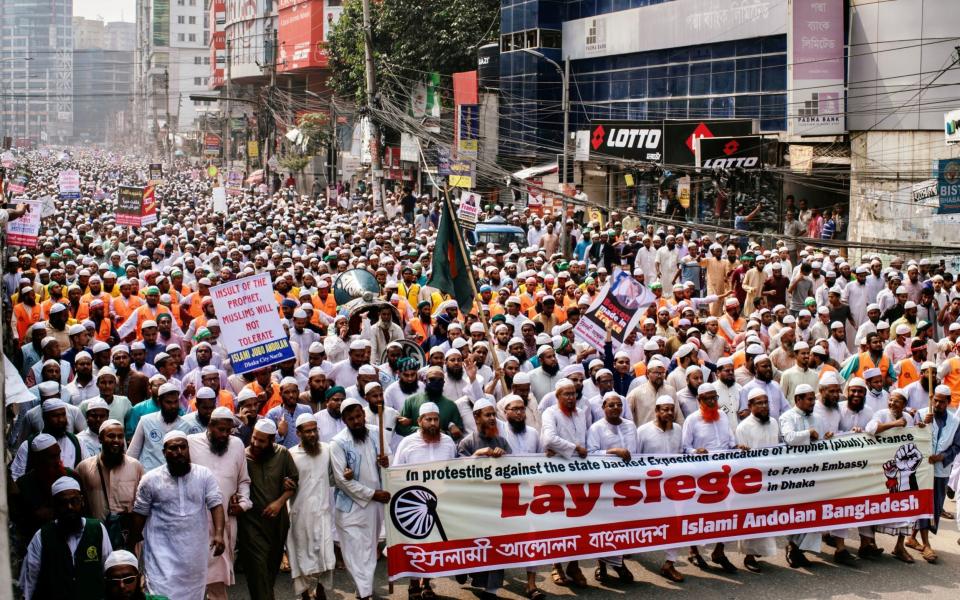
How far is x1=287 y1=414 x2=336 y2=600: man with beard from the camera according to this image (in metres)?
7.99

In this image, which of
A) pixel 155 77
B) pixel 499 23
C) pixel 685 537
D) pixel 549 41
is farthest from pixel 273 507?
pixel 155 77

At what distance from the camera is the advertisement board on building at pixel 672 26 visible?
3212cm

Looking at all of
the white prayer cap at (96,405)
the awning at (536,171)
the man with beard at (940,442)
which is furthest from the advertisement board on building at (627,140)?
the white prayer cap at (96,405)

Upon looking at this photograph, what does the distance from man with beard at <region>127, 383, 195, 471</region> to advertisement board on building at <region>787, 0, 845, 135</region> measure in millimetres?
21201

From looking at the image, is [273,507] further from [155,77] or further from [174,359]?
[155,77]

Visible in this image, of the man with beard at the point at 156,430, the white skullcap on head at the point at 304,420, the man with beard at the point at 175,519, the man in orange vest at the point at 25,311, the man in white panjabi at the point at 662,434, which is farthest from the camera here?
the man in orange vest at the point at 25,311

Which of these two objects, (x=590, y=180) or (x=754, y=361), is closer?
(x=754, y=361)

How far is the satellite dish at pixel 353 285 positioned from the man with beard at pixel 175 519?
8.21m

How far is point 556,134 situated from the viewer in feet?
142

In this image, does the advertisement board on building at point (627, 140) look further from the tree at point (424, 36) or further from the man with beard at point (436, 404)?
the man with beard at point (436, 404)

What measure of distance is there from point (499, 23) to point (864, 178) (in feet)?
74.7

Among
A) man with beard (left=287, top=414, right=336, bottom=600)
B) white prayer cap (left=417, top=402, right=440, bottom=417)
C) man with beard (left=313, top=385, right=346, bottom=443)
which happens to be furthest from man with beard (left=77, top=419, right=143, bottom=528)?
white prayer cap (left=417, top=402, right=440, bottom=417)

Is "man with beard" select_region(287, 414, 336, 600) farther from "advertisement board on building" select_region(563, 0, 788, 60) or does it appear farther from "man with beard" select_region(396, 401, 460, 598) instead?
"advertisement board on building" select_region(563, 0, 788, 60)

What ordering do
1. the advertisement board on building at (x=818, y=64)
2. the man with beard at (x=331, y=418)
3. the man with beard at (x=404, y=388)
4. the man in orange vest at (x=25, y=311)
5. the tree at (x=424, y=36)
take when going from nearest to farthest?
the man with beard at (x=331, y=418)
the man with beard at (x=404, y=388)
the man in orange vest at (x=25, y=311)
the advertisement board on building at (x=818, y=64)
the tree at (x=424, y=36)
